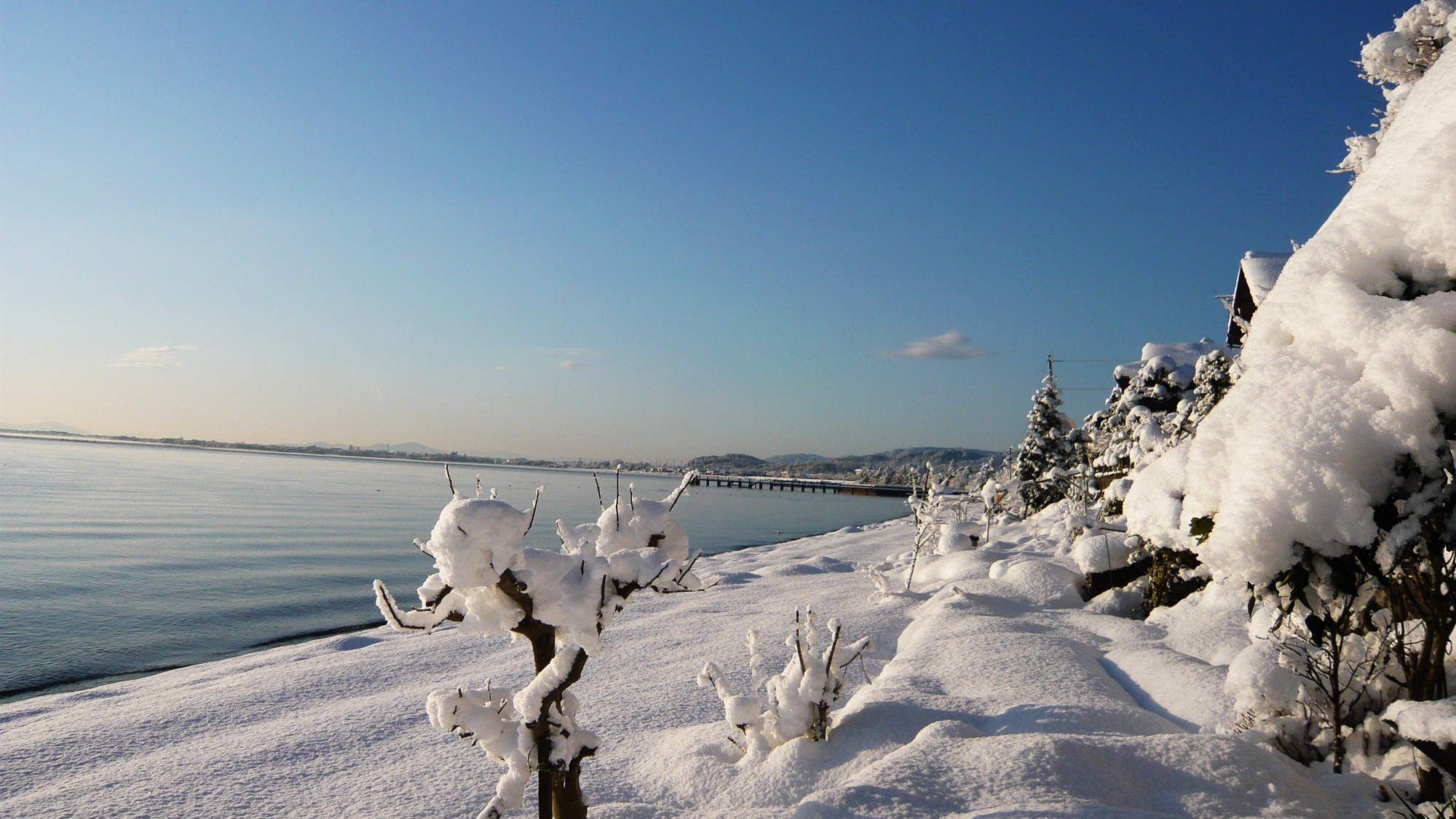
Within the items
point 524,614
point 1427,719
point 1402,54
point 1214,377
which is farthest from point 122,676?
point 1214,377

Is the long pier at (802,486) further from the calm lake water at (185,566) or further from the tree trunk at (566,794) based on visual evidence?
the tree trunk at (566,794)

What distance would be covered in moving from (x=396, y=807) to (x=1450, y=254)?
523 cm

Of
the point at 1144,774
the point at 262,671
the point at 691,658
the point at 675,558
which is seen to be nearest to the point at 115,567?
the point at 262,671

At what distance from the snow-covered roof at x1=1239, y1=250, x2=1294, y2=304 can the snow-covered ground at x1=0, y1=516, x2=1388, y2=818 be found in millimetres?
11788

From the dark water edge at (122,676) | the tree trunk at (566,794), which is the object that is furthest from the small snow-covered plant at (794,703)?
the dark water edge at (122,676)

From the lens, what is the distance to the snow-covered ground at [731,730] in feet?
10.4

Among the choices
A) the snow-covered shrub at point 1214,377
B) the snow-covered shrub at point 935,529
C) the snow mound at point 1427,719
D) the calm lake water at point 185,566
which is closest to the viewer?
the snow mound at point 1427,719

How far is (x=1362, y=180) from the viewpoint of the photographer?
2791 mm

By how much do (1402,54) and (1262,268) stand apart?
13.1 metres

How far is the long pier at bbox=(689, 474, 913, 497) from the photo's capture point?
111 meters

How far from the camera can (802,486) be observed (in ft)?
422

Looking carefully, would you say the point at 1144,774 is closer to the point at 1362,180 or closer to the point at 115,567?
the point at 1362,180

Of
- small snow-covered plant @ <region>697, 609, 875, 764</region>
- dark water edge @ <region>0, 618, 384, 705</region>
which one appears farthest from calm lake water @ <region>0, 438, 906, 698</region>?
small snow-covered plant @ <region>697, 609, 875, 764</region>

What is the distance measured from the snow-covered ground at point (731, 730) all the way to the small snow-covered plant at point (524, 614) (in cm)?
118
